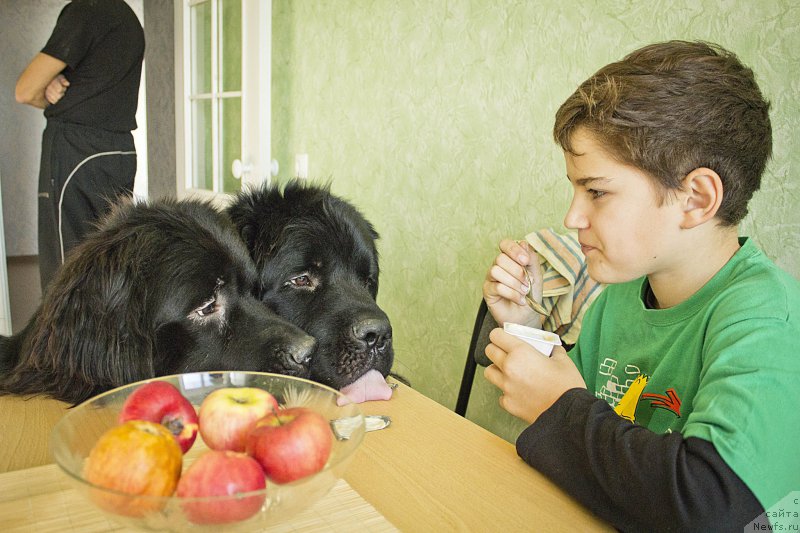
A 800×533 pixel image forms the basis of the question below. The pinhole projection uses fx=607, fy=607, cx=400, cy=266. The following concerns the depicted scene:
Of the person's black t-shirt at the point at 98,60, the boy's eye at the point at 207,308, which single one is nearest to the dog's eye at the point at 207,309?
the boy's eye at the point at 207,308

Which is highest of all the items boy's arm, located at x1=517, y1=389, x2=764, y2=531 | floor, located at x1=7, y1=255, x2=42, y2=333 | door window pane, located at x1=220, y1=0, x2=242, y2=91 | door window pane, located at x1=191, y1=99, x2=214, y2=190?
door window pane, located at x1=220, y1=0, x2=242, y2=91

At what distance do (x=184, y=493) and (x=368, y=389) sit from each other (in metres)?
0.66

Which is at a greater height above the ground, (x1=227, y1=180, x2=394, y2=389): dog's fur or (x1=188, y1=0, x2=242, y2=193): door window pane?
(x1=188, y1=0, x2=242, y2=193): door window pane

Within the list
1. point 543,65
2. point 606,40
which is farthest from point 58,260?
point 606,40

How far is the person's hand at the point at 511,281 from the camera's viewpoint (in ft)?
4.38

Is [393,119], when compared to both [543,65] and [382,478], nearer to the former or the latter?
[543,65]

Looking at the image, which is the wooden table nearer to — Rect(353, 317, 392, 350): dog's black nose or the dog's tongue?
the dog's tongue

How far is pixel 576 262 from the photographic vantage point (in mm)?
1475

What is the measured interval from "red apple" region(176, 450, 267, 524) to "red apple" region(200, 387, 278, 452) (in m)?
0.08

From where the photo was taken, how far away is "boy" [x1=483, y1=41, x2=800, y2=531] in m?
0.72

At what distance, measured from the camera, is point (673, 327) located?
40.6 inches

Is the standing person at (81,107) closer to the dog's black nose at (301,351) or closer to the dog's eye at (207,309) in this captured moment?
the dog's eye at (207,309)

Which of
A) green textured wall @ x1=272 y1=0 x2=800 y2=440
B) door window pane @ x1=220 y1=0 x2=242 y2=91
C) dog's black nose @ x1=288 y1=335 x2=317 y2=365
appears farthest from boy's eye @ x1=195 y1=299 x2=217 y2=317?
door window pane @ x1=220 y1=0 x2=242 y2=91

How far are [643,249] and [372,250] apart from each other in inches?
24.2
